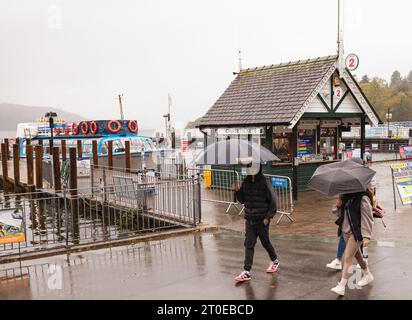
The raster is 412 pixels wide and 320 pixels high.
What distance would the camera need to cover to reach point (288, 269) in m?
8.27

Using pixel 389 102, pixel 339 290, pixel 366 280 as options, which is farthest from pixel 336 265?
pixel 389 102

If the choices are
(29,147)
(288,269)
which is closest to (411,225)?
(288,269)

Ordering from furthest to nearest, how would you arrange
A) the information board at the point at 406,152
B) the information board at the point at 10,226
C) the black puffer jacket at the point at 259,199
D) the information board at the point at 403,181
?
the information board at the point at 406,152 < the information board at the point at 403,181 < the information board at the point at 10,226 < the black puffer jacket at the point at 259,199

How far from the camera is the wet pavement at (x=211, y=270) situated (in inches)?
285

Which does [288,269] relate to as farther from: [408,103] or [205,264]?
[408,103]

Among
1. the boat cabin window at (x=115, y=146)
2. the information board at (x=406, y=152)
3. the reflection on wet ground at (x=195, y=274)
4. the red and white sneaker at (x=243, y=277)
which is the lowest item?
the reflection on wet ground at (x=195, y=274)

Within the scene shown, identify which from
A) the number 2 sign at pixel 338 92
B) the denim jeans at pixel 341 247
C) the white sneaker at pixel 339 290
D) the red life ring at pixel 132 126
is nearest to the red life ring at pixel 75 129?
the red life ring at pixel 132 126

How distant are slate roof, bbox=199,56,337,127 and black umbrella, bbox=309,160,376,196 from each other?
8.70 m

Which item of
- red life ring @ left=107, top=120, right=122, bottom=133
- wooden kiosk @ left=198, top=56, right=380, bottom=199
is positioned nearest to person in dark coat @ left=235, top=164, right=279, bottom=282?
wooden kiosk @ left=198, top=56, right=380, bottom=199

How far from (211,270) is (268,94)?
10436mm

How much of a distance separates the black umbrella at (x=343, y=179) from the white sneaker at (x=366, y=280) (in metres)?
1.51

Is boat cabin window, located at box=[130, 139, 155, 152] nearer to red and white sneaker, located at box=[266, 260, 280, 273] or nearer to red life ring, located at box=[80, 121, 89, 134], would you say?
red life ring, located at box=[80, 121, 89, 134]

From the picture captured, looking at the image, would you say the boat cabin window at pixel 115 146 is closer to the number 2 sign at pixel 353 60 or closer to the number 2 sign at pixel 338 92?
the number 2 sign at pixel 338 92

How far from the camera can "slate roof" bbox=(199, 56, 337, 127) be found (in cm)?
1638
